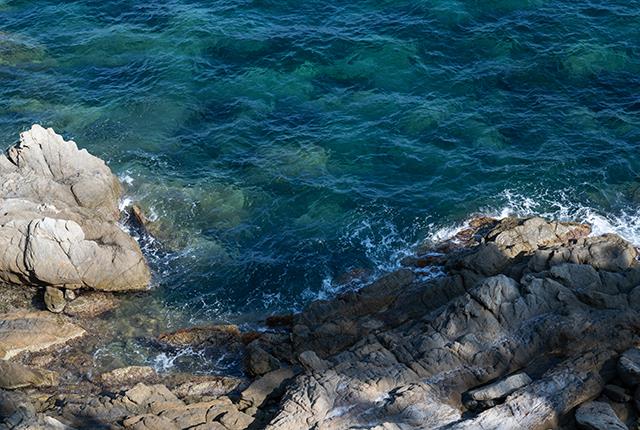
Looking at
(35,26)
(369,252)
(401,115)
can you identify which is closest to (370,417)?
(369,252)

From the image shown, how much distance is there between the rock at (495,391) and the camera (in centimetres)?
2940

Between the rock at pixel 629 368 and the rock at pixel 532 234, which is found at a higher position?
the rock at pixel 629 368

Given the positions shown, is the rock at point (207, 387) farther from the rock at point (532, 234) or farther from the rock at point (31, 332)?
the rock at point (532, 234)

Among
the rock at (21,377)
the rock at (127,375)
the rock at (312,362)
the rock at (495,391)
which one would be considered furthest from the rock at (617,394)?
the rock at (21,377)

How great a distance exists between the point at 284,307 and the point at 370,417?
12108mm

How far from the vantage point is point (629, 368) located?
29141 mm

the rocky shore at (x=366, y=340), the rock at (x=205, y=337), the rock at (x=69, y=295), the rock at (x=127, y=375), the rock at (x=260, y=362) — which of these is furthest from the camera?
the rock at (x=69, y=295)

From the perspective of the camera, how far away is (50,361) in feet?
123

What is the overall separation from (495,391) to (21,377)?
66.2ft

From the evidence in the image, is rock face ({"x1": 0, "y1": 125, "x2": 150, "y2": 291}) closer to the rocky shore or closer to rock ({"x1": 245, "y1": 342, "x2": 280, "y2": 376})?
the rocky shore

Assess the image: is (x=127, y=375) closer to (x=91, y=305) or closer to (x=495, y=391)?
(x=91, y=305)

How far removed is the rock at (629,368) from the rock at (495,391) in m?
3.31

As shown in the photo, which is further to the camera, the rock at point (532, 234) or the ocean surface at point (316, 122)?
the ocean surface at point (316, 122)

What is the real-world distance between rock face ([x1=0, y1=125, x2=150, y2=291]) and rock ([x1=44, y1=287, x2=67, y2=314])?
1.44 ft
